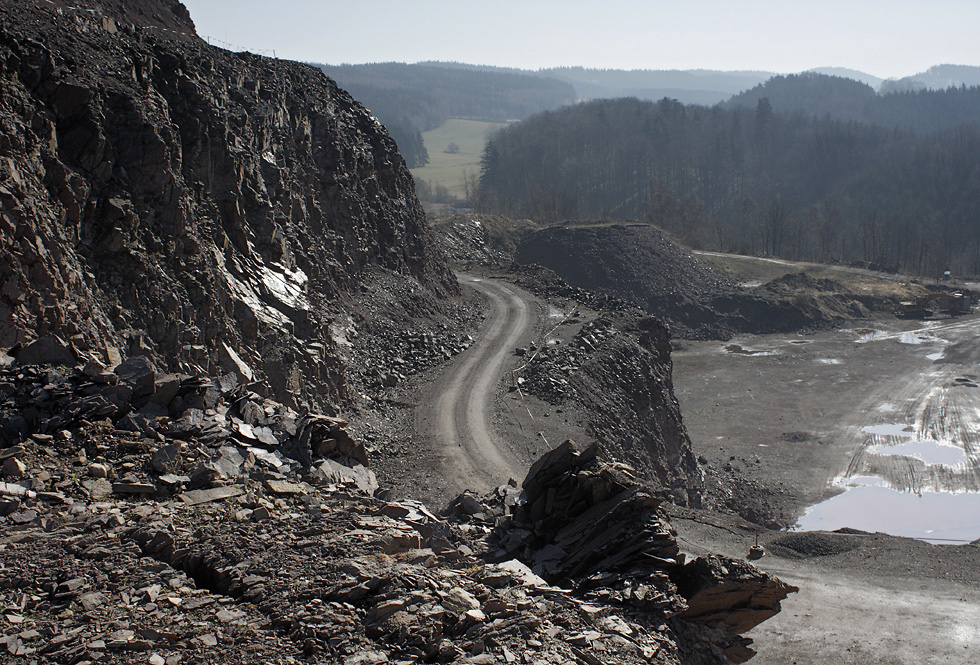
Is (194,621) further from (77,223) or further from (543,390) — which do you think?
(543,390)

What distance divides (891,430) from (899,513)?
1322 centimetres

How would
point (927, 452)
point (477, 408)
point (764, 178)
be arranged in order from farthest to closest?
point (764, 178)
point (927, 452)
point (477, 408)

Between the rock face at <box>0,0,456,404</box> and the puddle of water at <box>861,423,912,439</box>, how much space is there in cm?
3854

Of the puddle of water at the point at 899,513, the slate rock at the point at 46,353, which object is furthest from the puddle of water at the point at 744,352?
the slate rock at the point at 46,353

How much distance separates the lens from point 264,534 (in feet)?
39.1

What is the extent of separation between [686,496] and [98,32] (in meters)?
31.9

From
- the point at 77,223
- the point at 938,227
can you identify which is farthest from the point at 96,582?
the point at 938,227

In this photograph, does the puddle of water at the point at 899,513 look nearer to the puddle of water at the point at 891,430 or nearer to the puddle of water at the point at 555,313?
the puddle of water at the point at 891,430

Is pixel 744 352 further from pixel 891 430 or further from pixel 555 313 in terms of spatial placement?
pixel 555 313

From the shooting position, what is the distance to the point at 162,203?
79.7ft

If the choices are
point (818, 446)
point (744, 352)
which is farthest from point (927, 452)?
point (744, 352)

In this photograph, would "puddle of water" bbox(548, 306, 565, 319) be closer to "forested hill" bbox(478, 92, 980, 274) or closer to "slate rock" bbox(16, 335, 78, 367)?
"slate rock" bbox(16, 335, 78, 367)

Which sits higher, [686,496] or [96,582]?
[96,582]

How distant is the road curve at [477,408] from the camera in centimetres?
2558
